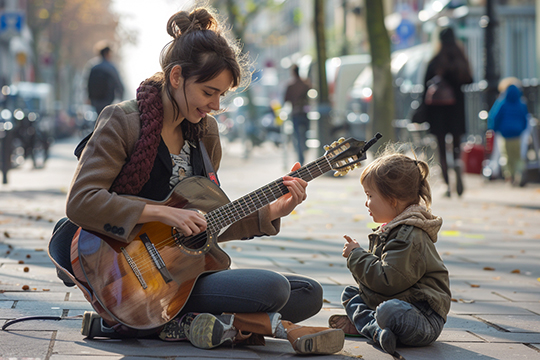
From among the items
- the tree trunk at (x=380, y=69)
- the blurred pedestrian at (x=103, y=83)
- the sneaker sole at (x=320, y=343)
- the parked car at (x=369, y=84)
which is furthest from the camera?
the parked car at (x=369, y=84)

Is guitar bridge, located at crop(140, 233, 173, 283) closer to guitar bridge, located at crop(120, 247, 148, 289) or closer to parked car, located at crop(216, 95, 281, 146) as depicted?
guitar bridge, located at crop(120, 247, 148, 289)

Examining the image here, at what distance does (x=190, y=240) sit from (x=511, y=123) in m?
8.97

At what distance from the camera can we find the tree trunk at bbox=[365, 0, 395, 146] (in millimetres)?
12906

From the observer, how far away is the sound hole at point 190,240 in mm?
3275

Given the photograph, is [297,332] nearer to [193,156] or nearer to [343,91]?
[193,156]

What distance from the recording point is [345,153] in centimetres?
341

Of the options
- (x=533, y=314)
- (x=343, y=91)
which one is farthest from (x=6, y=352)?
(x=343, y=91)

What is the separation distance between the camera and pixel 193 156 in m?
3.59

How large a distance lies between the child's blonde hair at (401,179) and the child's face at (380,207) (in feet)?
0.07

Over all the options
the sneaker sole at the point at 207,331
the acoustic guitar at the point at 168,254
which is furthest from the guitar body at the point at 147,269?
the sneaker sole at the point at 207,331

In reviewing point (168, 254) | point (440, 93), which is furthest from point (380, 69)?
point (168, 254)

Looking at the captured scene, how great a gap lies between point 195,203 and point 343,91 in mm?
A: 20941

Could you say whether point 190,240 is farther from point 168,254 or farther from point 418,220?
point 418,220

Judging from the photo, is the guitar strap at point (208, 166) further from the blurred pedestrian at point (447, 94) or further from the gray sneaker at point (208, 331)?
the blurred pedestrian at point (447, 94)
